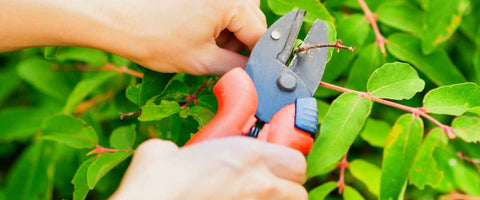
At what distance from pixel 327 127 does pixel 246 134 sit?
0.60 feet

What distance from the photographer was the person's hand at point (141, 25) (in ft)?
3.36

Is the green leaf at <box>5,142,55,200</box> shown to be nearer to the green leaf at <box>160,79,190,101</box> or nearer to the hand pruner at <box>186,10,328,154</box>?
the green leaf at <box>160,79,190,101</box>

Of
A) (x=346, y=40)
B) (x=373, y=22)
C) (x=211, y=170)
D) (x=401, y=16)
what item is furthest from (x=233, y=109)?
(x=401, y=16)

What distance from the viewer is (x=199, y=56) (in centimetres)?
107

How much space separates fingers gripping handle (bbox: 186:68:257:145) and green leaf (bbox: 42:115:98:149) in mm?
486

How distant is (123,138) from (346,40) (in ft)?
2.16

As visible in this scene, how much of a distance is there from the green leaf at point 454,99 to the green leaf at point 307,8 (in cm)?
31

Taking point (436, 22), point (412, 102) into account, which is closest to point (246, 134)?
point (436, 22)

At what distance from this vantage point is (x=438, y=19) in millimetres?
1276

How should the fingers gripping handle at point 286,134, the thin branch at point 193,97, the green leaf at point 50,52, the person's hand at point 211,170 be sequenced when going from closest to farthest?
the person's hand at point 211,170 → the fingers gripping handle at point 286,134 → the thin branch at point 193,97 → the green leaf at point 50,52

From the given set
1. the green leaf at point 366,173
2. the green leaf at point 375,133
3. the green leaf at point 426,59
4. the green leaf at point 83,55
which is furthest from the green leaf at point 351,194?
the green leaf at point 83,55

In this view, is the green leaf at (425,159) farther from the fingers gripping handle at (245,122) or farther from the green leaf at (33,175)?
the green leaf at (33,175)

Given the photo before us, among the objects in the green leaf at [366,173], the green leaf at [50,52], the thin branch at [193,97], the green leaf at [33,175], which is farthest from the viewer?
the green leaf at [33,175]

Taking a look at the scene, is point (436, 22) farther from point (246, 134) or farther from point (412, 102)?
point (246, 134)
